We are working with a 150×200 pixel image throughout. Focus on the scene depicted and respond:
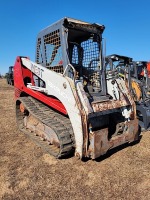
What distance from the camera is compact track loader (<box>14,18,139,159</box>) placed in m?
4.46

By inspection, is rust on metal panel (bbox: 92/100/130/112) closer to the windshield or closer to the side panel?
the side panel

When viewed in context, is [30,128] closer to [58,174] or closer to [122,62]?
[58,174]

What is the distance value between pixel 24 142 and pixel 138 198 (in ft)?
10.8

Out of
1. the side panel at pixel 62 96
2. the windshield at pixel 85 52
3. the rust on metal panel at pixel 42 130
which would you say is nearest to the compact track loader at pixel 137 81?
the windshield at pixel 85 52

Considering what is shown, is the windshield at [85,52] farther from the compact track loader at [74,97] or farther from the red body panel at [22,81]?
the red body panel at [22,81]

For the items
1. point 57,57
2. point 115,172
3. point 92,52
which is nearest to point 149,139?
point 115,172

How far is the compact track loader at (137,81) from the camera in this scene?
22.5 ft

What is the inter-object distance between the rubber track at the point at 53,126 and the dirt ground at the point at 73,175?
159 millimetres

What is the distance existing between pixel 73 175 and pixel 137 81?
5465mm

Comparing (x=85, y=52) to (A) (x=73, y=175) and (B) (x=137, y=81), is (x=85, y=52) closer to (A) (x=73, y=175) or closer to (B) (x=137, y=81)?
(A) (x=73, y=175)

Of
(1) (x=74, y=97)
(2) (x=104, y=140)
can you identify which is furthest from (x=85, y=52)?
(2) (x=104, y=140)

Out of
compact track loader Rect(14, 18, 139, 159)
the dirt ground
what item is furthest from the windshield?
the dirt ground

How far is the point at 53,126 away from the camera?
478cm

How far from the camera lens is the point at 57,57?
17.4 ft
